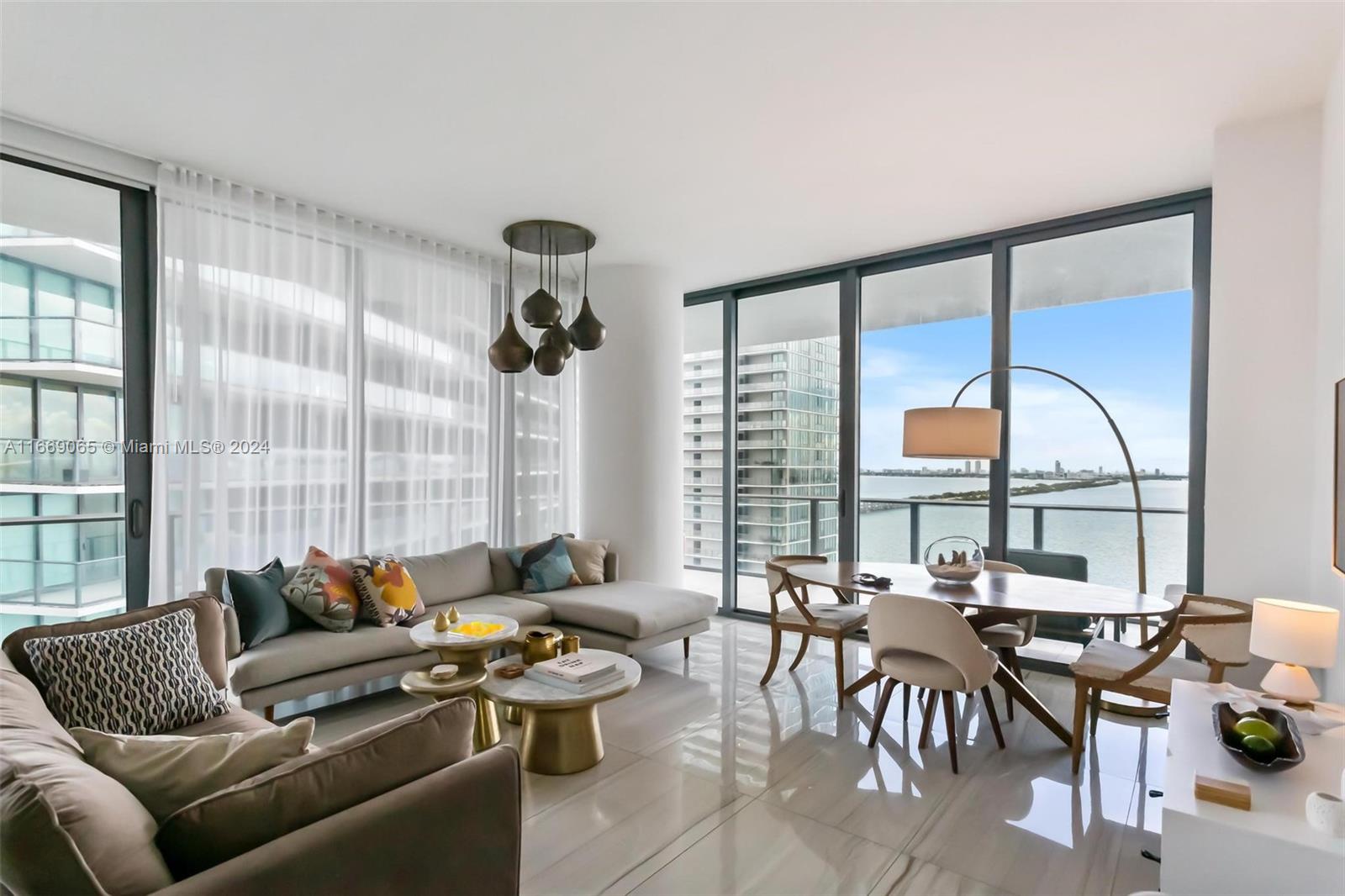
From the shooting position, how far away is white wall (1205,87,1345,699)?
2.94 m

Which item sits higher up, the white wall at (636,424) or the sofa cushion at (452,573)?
the white wall at (636,424)

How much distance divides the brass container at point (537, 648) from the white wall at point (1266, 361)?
3.16 metres

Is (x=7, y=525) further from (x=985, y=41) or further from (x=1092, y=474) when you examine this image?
(x=1092, y=474)

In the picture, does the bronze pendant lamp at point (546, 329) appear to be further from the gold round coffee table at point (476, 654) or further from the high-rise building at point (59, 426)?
the high-rise building at point (59, 426)

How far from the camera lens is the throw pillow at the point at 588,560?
4.94 m

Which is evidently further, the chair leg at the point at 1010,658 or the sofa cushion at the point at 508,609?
the sofa cushion at the point at 508,609

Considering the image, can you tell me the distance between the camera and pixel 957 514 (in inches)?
188

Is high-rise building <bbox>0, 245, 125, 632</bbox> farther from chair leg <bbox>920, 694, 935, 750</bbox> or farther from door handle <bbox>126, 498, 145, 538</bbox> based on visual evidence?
chair leg <bbox>920, 694, 935, 750</bbox>

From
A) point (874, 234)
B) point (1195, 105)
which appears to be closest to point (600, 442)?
point (874, 234)

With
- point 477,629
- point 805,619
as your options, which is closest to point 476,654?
point 477,629

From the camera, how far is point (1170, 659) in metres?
3.12

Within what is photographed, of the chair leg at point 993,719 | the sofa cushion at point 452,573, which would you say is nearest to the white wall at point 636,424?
the sofa cushion at point 452,573

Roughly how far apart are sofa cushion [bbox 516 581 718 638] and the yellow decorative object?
0.97 metres

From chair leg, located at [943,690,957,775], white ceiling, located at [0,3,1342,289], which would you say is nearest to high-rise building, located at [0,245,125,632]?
white ceiling, located at [0,3,1342,289]
